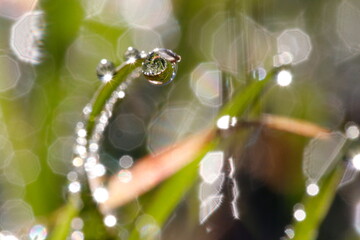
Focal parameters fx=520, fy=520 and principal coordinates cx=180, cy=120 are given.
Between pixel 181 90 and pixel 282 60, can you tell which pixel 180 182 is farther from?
pixel 181 90

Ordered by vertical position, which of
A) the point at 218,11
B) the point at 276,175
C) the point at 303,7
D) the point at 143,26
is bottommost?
the point at 276,175

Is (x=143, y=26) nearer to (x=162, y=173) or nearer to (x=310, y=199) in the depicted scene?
(x=162, y=173)

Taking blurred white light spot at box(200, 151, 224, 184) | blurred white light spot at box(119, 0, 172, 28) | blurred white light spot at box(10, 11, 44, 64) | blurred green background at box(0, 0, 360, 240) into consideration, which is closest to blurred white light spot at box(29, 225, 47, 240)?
blurred green background at box(0, 0, 360, 240)

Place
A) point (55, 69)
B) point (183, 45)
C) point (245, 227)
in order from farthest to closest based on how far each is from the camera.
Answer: point (183, 45) < point (55, 69) < point (245, 227)

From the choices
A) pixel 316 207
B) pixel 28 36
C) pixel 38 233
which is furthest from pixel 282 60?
pixel 28 36

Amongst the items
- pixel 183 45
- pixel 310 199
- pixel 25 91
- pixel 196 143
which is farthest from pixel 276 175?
pixel 25 91

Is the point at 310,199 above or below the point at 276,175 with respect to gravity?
below

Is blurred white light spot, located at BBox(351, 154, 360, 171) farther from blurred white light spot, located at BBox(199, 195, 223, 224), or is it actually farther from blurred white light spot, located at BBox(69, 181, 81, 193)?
blurred white light spot, located at BBox(69, 181, 81, 193)
